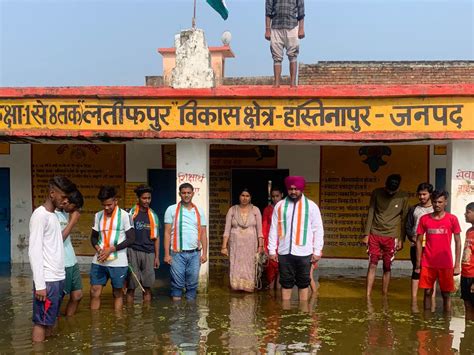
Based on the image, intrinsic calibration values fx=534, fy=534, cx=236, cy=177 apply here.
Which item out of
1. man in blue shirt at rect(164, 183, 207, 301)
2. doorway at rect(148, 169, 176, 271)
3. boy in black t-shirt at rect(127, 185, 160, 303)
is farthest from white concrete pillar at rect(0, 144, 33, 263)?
man in blue shirt at rect(164, 183, 207, 301)

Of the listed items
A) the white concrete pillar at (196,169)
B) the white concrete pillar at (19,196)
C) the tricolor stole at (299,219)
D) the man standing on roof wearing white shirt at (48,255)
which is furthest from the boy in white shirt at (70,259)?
the white concrete pillar at (19,196)

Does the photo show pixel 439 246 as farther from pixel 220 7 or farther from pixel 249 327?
pixel 220 7

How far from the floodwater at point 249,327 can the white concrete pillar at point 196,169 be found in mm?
1254

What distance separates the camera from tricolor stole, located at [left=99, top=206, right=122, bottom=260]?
19.5ft

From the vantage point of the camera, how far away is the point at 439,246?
5.99 metres

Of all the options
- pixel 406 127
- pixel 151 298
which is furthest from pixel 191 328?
pixel 406 127

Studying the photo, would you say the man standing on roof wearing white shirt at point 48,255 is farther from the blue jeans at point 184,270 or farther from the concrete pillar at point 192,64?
the concrete pillar at point 192,64

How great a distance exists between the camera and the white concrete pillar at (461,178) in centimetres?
726

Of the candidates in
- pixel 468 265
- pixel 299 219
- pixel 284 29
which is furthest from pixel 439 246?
pixel 284 29

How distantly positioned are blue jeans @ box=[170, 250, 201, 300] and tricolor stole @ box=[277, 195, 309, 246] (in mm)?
1139

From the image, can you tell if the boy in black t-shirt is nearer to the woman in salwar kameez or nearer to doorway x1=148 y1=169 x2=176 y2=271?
the woman in salwar kameez

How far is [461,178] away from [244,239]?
3080 millimetres

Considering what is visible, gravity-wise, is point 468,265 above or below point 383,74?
below

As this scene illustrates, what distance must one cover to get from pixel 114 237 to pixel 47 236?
1.26 metres
